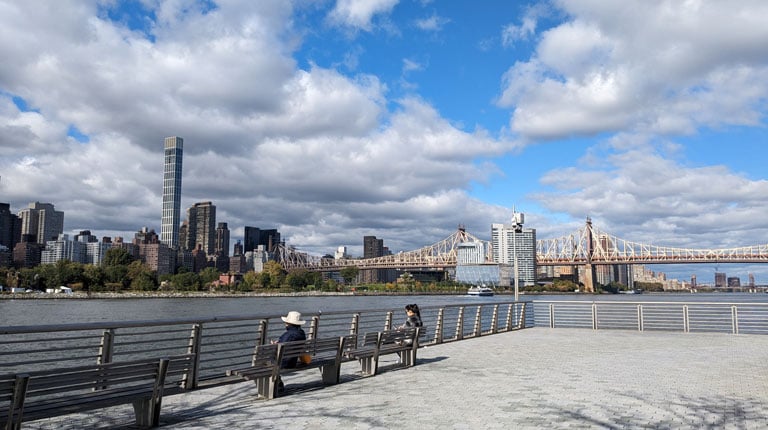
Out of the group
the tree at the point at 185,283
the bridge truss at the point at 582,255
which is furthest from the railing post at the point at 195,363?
the tree at the point at 185,283

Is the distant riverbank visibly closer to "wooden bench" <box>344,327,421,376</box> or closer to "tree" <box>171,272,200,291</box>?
"tree" <box>171,272,200,291</box>

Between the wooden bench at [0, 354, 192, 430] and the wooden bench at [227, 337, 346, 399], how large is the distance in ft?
3.11

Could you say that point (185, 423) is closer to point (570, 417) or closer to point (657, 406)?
point (570, 417)

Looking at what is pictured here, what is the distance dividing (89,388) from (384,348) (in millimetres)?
5422

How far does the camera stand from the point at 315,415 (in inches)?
284

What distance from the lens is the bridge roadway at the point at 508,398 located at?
6957mm

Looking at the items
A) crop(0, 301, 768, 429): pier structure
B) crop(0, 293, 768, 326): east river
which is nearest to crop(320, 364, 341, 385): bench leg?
crop(0, 301, 768, 429): pier structure

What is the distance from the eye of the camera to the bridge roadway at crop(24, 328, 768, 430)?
6957 mm

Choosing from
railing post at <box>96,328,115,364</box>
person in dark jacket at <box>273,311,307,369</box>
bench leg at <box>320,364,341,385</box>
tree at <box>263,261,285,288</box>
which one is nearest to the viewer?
railing post at <box>96,328,115,364</box>

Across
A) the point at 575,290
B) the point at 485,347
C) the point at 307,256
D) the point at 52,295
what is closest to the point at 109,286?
the point at 52,295

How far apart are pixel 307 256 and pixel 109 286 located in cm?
7470

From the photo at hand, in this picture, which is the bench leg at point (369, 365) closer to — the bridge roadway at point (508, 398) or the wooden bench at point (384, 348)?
the wooden bench at point (384, 348)

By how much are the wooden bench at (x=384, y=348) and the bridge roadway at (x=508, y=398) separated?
0.29 metres

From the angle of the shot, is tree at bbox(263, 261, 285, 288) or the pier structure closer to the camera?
the pier structure
